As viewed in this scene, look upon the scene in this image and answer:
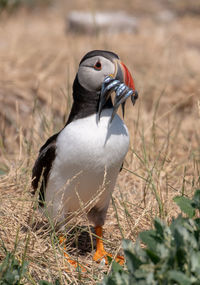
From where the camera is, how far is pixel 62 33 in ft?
36.0

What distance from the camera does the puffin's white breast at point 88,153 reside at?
124 inches

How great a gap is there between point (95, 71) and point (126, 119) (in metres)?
2.31

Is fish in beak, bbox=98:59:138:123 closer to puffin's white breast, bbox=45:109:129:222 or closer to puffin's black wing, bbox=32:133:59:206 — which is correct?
puffin's white breast, bbox=45:109:129:222

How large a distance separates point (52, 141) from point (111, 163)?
50cm

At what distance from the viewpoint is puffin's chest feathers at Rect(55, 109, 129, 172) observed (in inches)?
124

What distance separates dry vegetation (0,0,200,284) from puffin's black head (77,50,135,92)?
541 mm

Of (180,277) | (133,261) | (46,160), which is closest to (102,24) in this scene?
(46,160)

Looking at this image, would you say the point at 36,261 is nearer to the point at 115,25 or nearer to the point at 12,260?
the point at 12,260

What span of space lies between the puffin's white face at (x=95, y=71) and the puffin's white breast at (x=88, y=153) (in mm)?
198

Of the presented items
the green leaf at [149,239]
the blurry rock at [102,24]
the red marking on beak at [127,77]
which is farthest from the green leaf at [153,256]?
the blurry rock at [102,24]

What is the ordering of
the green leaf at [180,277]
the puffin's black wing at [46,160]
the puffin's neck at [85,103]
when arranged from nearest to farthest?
the green leaf at [180,277], the puffin's neck at [85,103], the puffin's black wing at [46,160]

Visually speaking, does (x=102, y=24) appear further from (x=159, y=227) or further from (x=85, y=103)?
(x=159, y=227)

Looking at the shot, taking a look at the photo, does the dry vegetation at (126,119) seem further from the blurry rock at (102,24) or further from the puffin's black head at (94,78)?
the puffin's black head at (94,78)

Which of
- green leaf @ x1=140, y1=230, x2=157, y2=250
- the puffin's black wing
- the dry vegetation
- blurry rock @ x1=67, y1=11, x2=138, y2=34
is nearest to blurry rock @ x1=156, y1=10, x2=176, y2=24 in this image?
the dry vegetation
